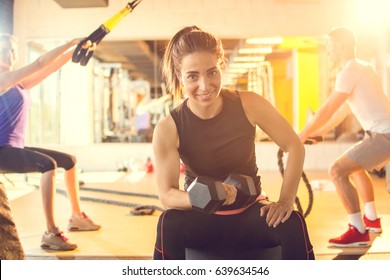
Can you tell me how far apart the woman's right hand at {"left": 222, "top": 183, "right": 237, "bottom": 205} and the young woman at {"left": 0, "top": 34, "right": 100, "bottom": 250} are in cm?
108

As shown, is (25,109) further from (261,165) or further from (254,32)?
(254,32)

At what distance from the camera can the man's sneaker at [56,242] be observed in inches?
89.7

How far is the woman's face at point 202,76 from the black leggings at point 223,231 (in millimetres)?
356

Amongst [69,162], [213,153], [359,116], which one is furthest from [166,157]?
[359,116]

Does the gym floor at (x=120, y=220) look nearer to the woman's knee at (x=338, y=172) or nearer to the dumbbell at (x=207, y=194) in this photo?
the woman's knee at (x=338, y=172)

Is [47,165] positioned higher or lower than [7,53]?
lower

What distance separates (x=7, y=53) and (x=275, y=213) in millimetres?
1438

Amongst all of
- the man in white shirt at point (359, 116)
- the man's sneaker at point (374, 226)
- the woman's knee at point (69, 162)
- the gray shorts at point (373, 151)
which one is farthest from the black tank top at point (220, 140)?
the man's sneaker at point (374, 226)

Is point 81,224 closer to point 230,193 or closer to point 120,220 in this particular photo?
point 120,220

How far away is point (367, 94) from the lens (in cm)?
234

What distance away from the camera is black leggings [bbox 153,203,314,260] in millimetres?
1360

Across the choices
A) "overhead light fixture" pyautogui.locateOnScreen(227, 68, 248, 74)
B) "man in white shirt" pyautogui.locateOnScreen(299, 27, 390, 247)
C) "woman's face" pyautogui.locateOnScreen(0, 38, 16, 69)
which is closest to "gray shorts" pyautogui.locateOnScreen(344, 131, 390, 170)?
"man in white shirt" pyautogui.locateOnScreen(299, 27, 390, 247)

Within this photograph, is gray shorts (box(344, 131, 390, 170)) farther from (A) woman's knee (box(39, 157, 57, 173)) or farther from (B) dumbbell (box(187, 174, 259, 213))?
(A) woman's knee (box(39, 157, 57, 173))
